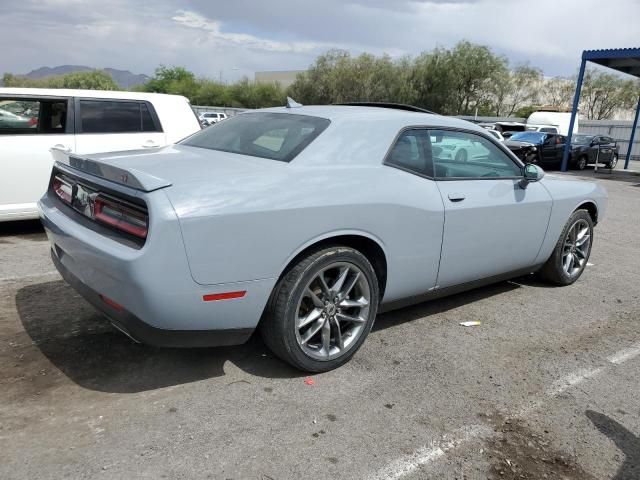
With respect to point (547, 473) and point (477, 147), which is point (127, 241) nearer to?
point (547, 473)

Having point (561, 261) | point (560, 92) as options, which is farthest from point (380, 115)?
point (560, 92)

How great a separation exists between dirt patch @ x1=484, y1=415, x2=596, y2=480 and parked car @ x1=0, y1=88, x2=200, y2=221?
215 inches

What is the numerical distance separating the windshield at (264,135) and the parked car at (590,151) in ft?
65.2

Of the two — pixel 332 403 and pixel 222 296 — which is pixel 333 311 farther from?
pixel 222 296

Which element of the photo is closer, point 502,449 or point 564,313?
point 502,449

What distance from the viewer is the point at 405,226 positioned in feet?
11.3

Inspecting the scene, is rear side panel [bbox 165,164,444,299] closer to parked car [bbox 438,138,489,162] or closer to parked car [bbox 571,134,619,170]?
parked car [bbox 438,138,489,162]

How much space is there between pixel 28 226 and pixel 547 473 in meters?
6.55

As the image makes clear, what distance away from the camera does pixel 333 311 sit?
3252 mm

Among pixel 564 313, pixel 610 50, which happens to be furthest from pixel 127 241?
pixel 610 50

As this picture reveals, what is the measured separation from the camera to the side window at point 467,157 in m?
3.88

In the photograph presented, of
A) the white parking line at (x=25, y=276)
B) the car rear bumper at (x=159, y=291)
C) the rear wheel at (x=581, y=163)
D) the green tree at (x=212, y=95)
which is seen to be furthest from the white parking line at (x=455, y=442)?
the green tree at (x=212, y=95)

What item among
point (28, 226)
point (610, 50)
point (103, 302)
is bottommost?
point (28, 226)

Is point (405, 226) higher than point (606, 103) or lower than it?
lower
